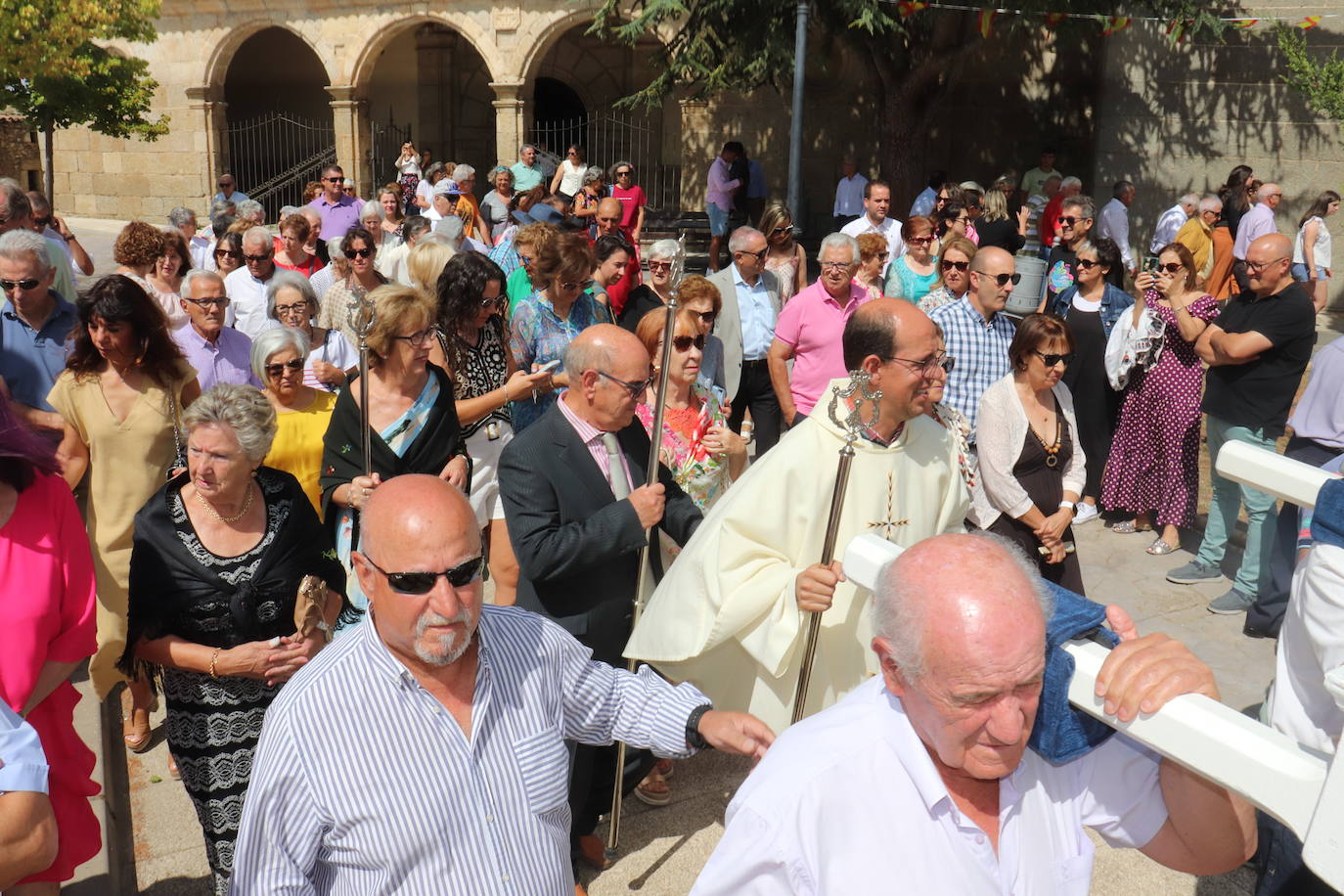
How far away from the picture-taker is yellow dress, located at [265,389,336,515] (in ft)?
16.1

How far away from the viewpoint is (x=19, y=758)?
2.15 meters

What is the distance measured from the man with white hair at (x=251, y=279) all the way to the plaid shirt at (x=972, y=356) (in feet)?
13.8

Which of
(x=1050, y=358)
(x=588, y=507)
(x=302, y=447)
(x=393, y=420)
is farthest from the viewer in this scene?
(x=1050, y=358)

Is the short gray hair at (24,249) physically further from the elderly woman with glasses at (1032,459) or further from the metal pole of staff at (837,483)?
the elderly woman with glasses at (1032,459)

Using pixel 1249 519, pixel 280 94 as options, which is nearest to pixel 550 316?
pixel 1249 519

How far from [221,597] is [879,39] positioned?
16252 millimetres

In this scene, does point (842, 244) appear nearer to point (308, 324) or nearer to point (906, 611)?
point (308, 324)

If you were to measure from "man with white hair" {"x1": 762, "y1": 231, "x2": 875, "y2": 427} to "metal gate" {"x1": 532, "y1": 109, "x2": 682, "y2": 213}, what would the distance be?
1448 cm

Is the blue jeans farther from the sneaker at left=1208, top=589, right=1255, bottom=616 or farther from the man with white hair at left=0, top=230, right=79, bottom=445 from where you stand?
the man with white hair at left=0, top=230, right=79, bottom=445

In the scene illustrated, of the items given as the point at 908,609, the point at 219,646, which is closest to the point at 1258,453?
the point at 908,609

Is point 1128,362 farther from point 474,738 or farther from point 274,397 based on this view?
point 474,738

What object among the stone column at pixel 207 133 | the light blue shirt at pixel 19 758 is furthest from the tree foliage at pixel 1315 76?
the stone column at pixel 207 133

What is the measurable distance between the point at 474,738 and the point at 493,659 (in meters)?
0.20

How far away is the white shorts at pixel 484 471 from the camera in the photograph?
5.68 m
